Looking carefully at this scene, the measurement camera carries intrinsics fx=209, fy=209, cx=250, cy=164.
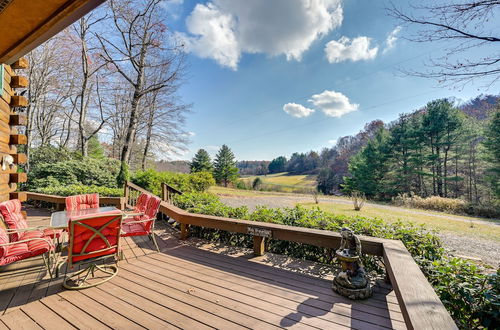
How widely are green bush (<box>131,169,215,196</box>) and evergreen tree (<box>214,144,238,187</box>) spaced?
68.2 ft

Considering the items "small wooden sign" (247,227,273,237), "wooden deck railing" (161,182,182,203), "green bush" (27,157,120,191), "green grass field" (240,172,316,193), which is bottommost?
"green grass field" (240,172,316,193)

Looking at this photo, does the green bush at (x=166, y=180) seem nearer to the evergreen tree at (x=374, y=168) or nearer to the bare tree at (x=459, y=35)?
the bare tree at (x=459, y=35)

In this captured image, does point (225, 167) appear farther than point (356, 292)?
Yes

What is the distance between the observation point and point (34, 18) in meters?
1.91

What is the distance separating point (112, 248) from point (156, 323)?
4.27 ft

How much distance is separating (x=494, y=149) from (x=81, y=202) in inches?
928

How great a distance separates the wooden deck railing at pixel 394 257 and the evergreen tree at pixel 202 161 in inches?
1094

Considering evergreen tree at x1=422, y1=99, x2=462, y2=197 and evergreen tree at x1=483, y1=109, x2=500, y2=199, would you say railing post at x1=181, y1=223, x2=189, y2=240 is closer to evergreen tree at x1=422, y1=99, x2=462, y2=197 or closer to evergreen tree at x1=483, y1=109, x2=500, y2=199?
evergreen tree at x1=483, y1=109, x2=500, y2=199

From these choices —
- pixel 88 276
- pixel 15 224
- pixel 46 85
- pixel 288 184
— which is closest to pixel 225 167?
pixel 288 184

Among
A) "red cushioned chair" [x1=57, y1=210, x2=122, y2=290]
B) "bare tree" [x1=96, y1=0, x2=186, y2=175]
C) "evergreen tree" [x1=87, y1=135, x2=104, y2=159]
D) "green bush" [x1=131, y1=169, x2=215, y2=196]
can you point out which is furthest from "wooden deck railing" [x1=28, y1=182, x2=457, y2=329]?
"evergreen tree" [x1=87, y1=135, x2=104, y2=159]

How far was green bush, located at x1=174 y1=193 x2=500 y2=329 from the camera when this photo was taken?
1.70 m

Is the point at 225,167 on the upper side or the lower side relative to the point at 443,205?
upper

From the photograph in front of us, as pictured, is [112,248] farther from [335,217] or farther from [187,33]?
[187,33]

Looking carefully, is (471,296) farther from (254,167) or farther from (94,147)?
(254,167)
